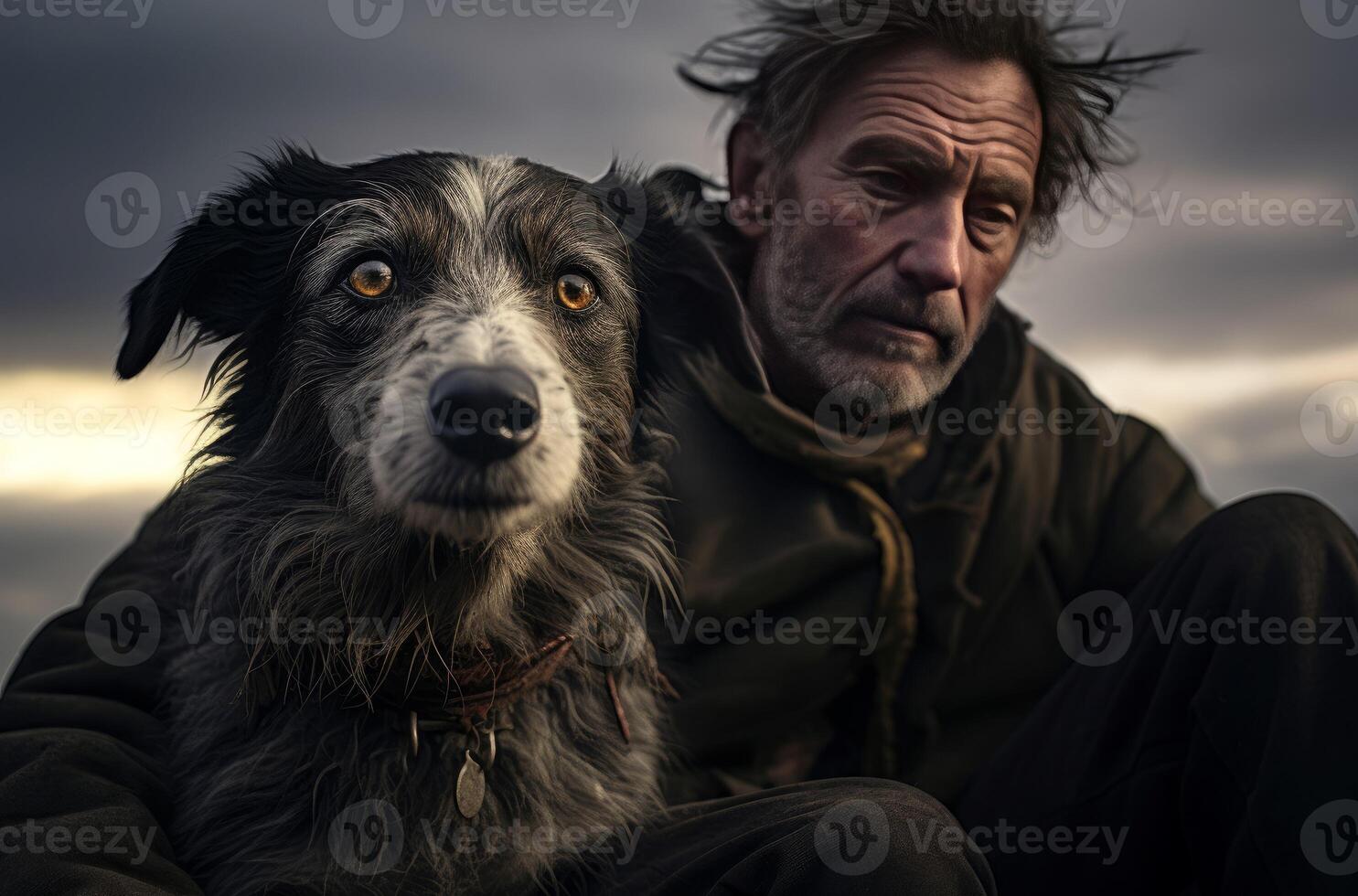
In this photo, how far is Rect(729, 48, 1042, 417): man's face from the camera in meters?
2.98

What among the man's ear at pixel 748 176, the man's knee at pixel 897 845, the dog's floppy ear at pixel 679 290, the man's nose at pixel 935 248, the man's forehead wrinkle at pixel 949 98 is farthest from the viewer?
the man's ear at pixel 748 176

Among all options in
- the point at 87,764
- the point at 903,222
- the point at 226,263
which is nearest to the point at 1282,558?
the point at 903,222

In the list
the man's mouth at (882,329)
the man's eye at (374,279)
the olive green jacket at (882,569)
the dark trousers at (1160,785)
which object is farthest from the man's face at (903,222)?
the man's eye at (374,279)

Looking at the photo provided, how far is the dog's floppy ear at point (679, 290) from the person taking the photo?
2.48 m

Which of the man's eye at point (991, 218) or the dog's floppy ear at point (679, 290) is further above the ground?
the man's eye at point (991, 218)

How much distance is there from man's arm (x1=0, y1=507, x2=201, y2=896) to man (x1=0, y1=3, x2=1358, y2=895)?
12 millimetres

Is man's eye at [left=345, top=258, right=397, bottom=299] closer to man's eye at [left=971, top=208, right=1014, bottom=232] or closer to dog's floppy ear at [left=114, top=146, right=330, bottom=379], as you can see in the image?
dog's floppy ear at [left=114, top=146, right=330, bottom=379]

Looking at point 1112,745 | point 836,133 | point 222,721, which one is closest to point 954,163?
point 836,133

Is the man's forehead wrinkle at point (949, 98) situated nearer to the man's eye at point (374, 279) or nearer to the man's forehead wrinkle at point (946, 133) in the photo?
the man's forehead wrinkle at point (946, 133)

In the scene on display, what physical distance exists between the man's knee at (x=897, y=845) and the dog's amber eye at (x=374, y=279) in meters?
1.20

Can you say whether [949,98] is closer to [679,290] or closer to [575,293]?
[679,290]

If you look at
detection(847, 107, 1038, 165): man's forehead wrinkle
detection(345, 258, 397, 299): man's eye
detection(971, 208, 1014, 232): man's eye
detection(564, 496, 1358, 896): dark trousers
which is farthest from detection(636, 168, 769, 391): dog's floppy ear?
detection(564, 496, 1358, 896): dark trousers

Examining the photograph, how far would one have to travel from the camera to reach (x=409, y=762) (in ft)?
7.11

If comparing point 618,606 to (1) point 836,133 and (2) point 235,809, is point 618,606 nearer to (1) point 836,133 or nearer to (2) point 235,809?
(2) point 235,809
